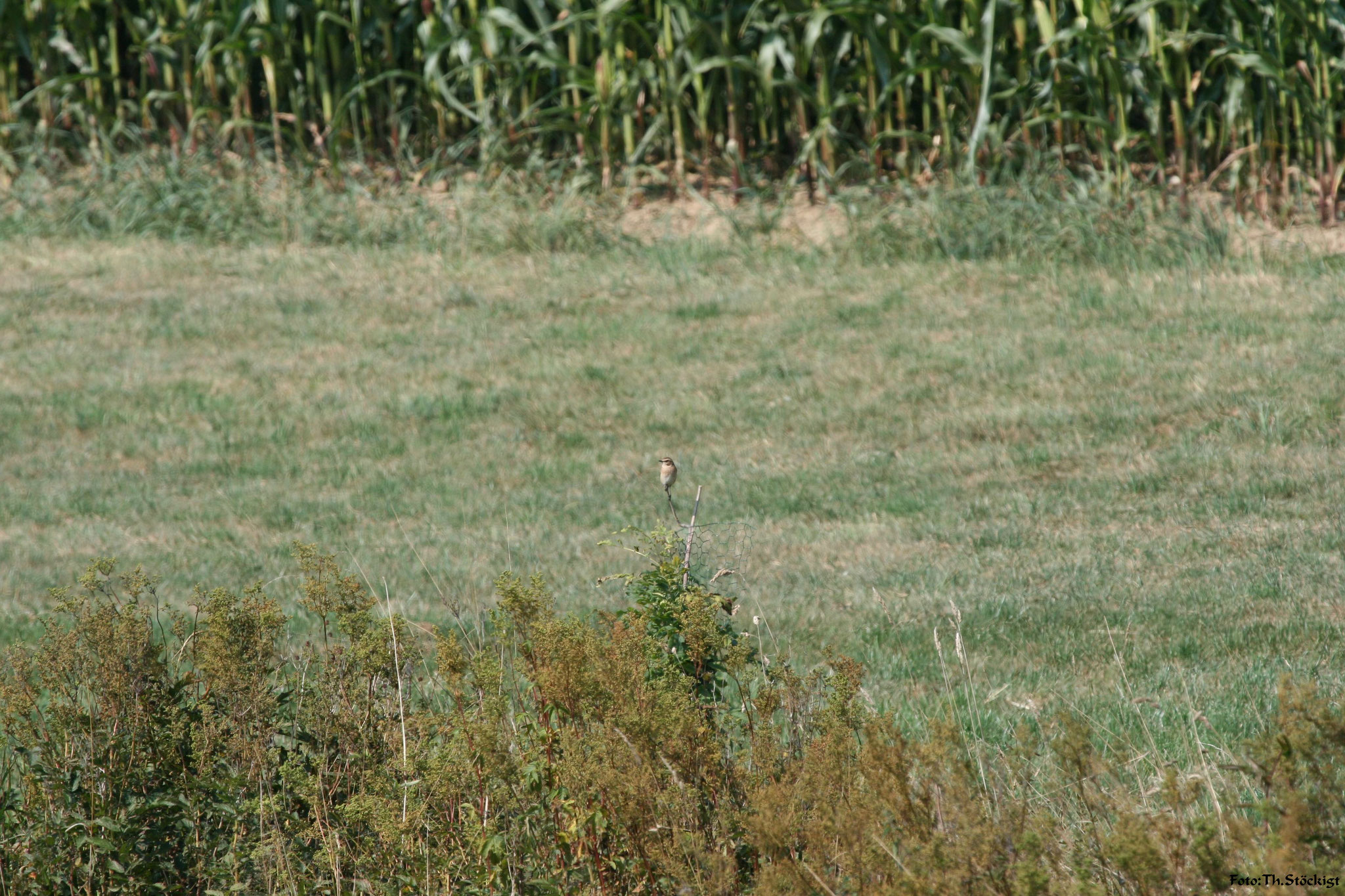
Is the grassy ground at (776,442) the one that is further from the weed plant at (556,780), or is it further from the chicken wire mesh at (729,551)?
the weed plant at (556,780)

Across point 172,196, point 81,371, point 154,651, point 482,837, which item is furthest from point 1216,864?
point 172,196

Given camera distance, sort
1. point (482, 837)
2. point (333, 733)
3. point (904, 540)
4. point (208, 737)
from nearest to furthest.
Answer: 1. point (482, 837)
2. point (208, 737)
3. point (333, 733)
4. point (904, 540)

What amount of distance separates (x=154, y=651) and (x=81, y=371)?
482cm

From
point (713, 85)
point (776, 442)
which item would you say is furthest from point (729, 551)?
point (713, 85)

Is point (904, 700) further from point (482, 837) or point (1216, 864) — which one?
point (1216, 864)

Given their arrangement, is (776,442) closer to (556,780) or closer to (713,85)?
(556,780)

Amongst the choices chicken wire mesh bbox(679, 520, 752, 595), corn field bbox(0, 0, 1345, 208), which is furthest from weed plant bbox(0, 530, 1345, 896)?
corn field bbox(0, 0, 1345, 208)

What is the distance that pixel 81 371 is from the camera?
7059 millimetres

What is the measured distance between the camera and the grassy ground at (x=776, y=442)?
4410 millimetres

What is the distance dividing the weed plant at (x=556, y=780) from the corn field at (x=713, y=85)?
252 inches

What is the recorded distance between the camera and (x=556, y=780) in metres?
2.49

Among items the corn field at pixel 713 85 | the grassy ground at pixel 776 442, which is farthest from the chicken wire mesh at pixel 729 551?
the corn field at pixel 713 85

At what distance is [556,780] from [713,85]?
7.68m

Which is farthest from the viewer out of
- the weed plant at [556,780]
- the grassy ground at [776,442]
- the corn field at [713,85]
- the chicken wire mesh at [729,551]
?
the corn field at [713,85]
